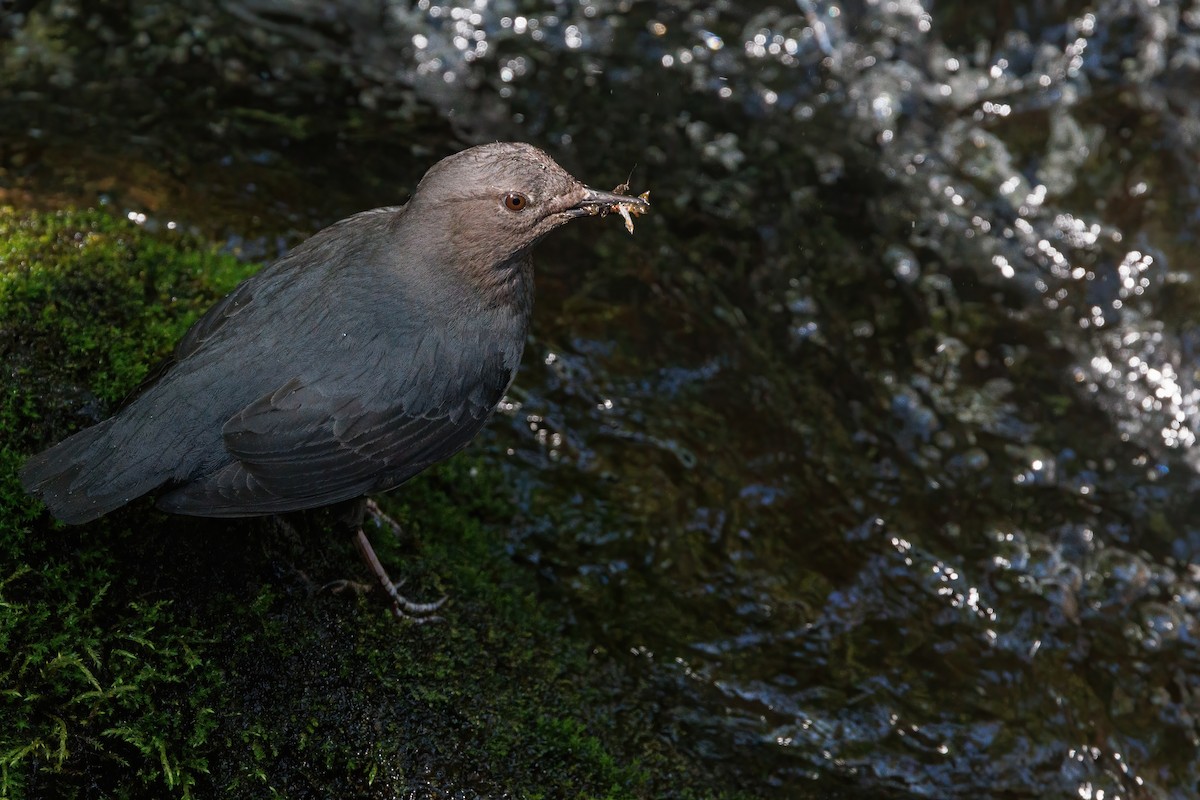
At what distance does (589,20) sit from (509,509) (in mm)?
3847

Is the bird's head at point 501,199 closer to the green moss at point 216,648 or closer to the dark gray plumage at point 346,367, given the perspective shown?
the dark gray plumage at point 346,367

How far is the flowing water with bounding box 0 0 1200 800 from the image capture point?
446 cm

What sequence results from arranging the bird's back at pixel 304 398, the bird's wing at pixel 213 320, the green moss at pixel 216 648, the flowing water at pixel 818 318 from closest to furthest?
the green moss at pixel 216 648
the bird's back at pixel 304 398
the bird's wing at pixel 213 320
the flowing water at pixel 818 318

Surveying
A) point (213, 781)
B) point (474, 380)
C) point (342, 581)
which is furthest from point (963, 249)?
point (213, 781)

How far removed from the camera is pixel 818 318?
5.90 metres

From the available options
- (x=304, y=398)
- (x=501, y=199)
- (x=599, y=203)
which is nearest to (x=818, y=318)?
(x=599, y=203)

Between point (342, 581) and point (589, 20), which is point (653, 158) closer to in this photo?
point (589, 20)

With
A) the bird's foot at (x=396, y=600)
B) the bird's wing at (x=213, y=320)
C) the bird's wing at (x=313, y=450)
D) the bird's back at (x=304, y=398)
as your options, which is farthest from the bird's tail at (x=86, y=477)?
the bird's foot at (x=396, y=600)

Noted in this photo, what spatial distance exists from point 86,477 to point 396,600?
1063 millimetres

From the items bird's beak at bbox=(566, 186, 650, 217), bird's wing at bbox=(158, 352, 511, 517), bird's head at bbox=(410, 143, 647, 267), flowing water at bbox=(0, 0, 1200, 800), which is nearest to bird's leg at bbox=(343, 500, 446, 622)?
bird's wing at bbox=(158, 352, 511, 517)

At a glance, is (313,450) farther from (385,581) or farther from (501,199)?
(501,199)

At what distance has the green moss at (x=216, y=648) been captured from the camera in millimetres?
3004

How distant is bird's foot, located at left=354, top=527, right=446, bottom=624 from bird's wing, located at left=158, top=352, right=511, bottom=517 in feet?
1.10

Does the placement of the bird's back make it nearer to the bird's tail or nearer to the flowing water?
the bird's tail
